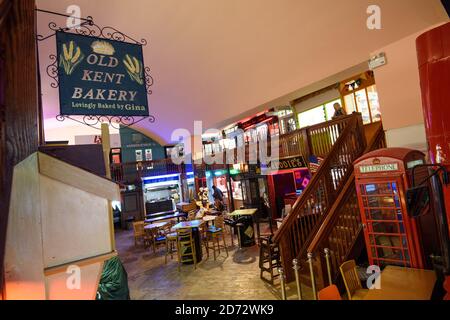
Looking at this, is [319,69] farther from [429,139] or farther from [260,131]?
[260,131]

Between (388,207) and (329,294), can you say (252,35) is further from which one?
(329,294)

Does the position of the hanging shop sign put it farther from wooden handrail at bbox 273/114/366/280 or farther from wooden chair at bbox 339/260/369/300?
wooden chair at bbox 339/260/369/300

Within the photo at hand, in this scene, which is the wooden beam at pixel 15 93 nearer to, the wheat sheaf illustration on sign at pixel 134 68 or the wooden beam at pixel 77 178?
the wooden beam at pixel 77 178

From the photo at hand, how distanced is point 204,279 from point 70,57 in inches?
238

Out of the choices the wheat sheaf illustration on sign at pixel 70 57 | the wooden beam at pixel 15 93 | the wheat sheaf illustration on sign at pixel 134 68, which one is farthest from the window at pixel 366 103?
the wooden beam at pixel 15 93

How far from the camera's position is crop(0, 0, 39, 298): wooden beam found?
1231 millimetres

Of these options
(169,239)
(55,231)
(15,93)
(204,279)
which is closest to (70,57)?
(15,93)

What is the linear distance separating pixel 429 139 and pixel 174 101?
10363 mm

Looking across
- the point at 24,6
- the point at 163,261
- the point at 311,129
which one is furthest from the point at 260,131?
the point at 24,6

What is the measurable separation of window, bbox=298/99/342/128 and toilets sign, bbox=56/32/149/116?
913cm

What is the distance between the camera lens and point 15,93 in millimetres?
1312

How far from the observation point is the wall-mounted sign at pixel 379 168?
174 inches

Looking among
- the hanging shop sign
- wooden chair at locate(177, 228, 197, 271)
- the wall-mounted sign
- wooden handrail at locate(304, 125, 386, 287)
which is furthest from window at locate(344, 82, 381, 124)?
wooden chair at locate(177, 228, 197, 271)

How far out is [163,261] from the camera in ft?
28.6
